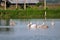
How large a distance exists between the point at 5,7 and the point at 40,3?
17.6ft

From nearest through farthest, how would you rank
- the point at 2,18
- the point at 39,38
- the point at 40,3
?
the point at 39,38 → the point at 2,18 → the point at 40,3

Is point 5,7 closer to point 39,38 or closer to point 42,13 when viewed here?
point 42,13

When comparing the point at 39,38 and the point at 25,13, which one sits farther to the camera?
the point at 25,13

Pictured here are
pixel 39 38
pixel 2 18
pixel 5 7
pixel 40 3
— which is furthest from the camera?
pixel 40 3

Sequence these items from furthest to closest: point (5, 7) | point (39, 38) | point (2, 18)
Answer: point (5, 7) → point (2, 18) → point (39, 38)

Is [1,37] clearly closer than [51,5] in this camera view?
Yes

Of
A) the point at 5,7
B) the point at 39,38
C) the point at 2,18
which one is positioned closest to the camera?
the point at 39,38

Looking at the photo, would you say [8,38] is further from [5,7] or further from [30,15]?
[5,7]

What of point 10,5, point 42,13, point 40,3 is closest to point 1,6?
point 10,5

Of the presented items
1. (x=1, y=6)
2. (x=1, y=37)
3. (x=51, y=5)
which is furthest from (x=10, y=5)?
(x=1, y=37)

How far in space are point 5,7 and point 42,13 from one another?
5764mm

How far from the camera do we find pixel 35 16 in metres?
39.1

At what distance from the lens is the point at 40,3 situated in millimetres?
45219

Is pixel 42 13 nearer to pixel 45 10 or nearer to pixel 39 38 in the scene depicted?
pixel 45 10
